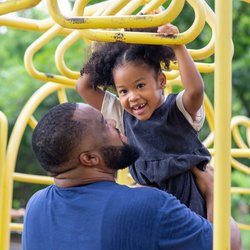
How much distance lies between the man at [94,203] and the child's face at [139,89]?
0.17m

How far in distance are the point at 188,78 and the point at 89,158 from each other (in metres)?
0.39

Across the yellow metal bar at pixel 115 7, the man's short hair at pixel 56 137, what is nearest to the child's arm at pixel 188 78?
the yellow metal bar at pixel 115 7

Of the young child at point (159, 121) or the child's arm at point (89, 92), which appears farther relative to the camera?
the child's arm at point (89, 92)

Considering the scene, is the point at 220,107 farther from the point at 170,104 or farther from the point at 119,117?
the point at 119,117

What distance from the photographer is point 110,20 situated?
2.17 meters

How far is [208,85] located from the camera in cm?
963

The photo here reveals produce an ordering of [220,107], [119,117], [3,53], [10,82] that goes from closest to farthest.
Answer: [220,107] → [119,117] → [10,82] → [3,53]

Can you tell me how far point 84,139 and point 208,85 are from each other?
Answer: 7.35 metres

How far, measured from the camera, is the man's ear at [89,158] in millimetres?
2383

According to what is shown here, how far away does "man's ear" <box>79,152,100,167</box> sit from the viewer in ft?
7.82

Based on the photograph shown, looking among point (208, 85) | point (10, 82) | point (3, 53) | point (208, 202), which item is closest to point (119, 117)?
point (208, 202)

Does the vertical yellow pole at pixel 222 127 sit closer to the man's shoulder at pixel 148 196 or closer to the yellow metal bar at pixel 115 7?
the man's shoulder at pixel 148 196

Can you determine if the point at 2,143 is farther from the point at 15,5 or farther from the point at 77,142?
the point at 15,5

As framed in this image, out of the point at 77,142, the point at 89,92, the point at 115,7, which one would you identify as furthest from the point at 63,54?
the point at 77,142
